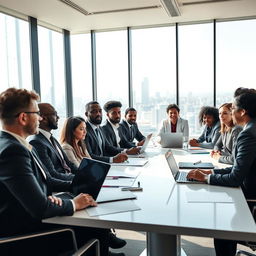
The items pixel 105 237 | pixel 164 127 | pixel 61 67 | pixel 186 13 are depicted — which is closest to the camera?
pixel 105 237

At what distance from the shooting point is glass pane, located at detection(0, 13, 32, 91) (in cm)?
503

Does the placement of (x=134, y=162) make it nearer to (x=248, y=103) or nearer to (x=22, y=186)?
(x=248, y=103)

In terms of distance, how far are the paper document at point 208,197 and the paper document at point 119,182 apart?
1.58ft

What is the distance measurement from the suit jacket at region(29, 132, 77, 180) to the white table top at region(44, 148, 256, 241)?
25.6 inches

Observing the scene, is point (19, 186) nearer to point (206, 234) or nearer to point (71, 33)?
point (206, 234)

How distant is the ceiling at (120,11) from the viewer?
16.1 feet

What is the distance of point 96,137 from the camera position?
3666 millimetres

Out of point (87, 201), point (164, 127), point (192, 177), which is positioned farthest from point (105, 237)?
point (164, 127)

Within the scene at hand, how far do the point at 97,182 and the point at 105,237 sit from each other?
1.47ft

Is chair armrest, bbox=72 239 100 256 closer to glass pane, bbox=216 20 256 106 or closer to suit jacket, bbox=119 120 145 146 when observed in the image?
suit jacket, bbox=119 120 145 146

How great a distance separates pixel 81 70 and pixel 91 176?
5.57 meters

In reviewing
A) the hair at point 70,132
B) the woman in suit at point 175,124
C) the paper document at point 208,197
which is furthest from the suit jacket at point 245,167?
the woman in suit at point 175,124

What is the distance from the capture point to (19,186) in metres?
1.47

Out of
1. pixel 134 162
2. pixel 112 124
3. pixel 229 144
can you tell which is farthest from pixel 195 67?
pixel 134 162
